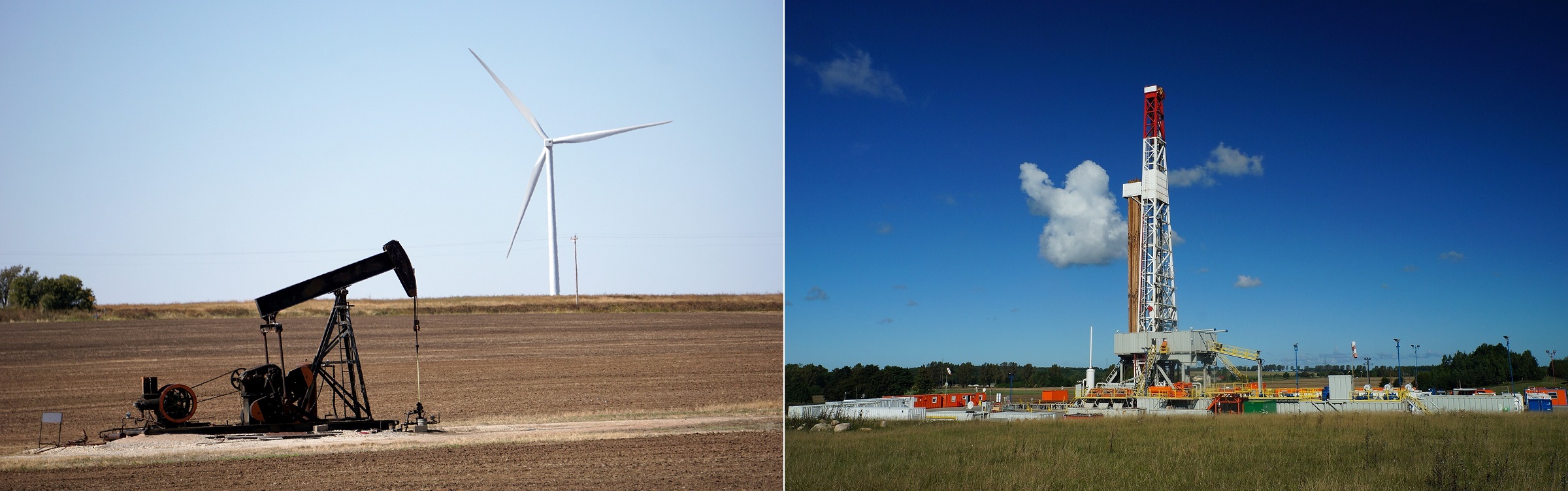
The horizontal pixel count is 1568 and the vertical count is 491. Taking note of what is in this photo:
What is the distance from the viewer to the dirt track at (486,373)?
551 inches

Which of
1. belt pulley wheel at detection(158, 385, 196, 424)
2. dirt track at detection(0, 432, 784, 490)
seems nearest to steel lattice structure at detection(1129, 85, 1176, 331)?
dirt track at detection(0, 432, 784, 490)

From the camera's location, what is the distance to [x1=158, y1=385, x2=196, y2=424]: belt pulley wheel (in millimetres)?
14898

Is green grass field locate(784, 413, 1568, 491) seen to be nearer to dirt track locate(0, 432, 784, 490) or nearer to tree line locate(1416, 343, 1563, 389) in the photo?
tree line locate(1416, 343, 1563, 389)

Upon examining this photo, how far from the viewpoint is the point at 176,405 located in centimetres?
1510

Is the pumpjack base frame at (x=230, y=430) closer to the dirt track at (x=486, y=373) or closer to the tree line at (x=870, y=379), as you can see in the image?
the dirt track at (x=486, y=373)

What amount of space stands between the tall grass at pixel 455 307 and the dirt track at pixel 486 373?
202 centimetres

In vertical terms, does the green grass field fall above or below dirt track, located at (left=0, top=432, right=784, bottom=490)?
above

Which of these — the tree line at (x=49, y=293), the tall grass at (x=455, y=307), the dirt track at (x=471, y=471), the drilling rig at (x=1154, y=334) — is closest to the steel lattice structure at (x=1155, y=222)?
the drilling rig at (x=1154, y=334)

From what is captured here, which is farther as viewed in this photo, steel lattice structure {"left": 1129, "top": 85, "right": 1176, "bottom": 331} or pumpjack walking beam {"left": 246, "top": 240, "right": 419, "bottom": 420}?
pumpjack walking beam {"left": 246, "top": 240, "right": 419, "bottom": 420}

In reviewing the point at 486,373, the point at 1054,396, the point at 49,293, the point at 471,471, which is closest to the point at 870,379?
the point at 471,471

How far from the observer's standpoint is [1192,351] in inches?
566

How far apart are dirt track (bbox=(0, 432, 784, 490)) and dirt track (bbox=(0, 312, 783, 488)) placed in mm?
65

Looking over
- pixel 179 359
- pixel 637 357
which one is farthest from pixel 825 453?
pixel 179 359

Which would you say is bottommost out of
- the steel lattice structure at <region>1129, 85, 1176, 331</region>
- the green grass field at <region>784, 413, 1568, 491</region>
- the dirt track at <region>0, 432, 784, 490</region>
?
the dirt track at <region>0, 432, 784, 490</region>
